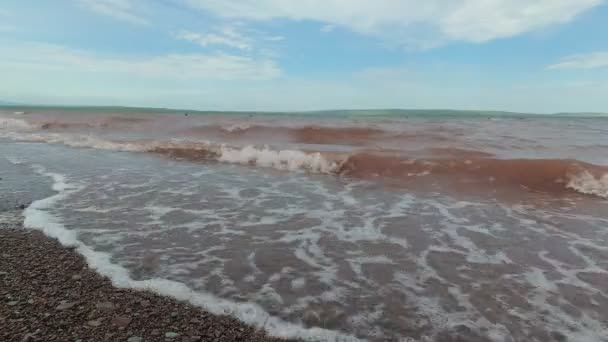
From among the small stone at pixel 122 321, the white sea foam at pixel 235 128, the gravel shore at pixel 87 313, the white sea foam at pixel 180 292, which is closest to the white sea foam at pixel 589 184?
the white sea foam at pixel 180 292

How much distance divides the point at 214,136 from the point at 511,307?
61.3ft

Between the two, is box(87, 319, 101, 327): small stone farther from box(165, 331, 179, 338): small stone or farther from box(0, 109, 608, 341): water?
box(0, 109, 608, 341): water

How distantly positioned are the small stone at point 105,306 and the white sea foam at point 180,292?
0.38 meters

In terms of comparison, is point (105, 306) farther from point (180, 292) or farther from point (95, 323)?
point (180, 292)

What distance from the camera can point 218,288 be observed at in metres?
3.85

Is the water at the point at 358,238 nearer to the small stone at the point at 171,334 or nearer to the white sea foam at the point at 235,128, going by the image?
the small stone at the point at 171,334

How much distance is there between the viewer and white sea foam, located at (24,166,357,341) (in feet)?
10.2

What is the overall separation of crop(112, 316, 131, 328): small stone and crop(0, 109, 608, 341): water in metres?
0.58

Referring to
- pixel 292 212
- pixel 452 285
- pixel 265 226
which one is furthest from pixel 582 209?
pixel 265 226

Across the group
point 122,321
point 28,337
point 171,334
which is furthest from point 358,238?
point 28,337

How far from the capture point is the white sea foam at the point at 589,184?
28.7 ft

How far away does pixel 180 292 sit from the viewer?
12.2 feet

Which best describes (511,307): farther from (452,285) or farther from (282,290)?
(282,290)

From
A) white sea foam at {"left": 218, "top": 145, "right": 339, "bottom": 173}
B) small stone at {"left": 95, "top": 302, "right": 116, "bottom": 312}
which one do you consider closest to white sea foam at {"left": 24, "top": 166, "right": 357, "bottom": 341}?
small stone at {"left": 95, "top": 302, "right": 116, "bottom": 312}
